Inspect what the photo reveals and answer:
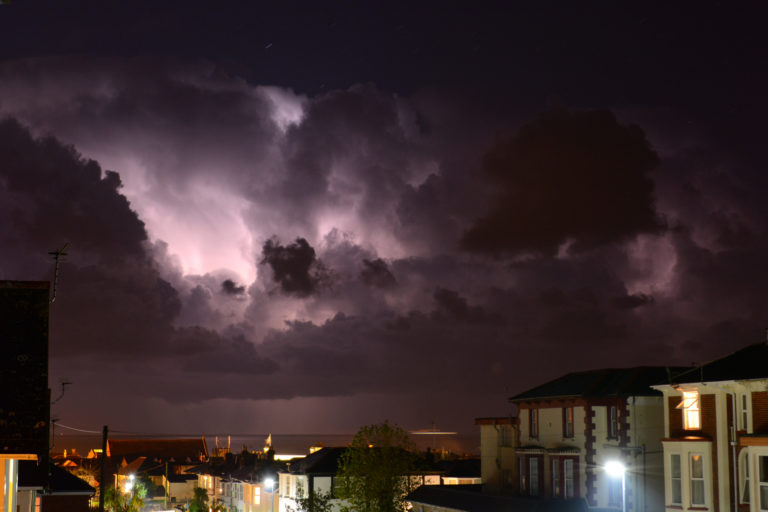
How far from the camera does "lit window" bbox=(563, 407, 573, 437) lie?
200 ft

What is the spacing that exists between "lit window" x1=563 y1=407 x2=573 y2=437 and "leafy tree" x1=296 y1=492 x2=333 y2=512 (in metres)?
29.1

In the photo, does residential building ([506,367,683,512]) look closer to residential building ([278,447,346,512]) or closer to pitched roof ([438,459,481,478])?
pitched roof ([438,459,481,478])

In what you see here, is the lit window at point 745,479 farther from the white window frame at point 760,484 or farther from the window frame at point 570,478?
the window frame at point 570,478

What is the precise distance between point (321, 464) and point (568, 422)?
3690 centimetres

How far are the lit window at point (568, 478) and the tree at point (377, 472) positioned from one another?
18.4m

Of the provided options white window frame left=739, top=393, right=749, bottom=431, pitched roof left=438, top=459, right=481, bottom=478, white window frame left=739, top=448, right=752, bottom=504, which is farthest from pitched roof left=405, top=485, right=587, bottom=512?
white window frame left=739, top=393, right=749, bottom=431

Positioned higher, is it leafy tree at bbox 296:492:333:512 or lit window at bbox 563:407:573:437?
lit window at bbox 563:407:573:437

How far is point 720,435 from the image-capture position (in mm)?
43406

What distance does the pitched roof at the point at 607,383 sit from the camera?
56.3 m

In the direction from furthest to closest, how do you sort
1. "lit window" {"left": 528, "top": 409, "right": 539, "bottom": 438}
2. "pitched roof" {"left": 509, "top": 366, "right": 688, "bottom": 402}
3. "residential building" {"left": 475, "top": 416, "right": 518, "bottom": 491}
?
1. "residential building" {"left": 475, "top": 416, "right": 518, "bottom": 491}
2. "lit window" {"left": 528, "top": 409, "right": 539, "bottom": 438}
3. "pitched roof" {"left": 509, "top": 366, "right": 688, "bottom": 402}

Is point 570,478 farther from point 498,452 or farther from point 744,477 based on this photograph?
point 744,477

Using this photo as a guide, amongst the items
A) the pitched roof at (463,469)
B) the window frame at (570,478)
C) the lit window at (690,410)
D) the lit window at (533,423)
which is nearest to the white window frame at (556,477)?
the window frame at (570,478)

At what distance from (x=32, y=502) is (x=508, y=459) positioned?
1475 inches

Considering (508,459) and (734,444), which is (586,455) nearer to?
(508,459)
